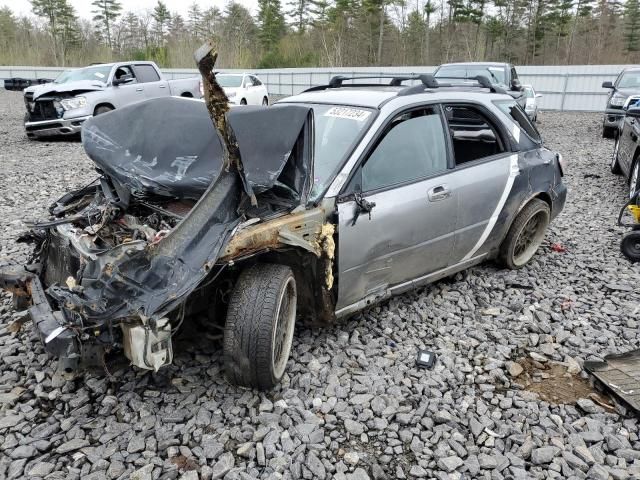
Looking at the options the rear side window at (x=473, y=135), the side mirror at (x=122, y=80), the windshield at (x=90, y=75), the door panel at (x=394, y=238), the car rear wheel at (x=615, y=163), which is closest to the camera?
the door panel at (x=394, y=238)

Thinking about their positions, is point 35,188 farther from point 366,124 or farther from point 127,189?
point 366,124

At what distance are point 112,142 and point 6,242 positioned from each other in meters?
2.97

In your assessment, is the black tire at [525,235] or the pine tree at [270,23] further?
the pine tree at [270,23]

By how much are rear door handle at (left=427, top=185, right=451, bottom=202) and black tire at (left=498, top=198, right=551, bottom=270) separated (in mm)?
1135

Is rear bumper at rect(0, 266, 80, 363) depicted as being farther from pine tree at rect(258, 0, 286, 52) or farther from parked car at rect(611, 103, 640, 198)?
pine tree at rect(258, 0, 286, 52)

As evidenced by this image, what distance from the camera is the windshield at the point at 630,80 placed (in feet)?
42.4

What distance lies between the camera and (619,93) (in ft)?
41.3

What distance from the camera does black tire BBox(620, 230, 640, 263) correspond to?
16.4ft

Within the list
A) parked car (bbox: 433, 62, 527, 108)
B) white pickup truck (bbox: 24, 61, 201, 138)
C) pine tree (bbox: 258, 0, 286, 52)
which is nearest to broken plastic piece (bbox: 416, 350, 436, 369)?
parked car (bbox: 433, 62, 527, 108)

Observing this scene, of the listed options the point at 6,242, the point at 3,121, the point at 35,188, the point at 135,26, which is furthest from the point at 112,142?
the point at 135,26

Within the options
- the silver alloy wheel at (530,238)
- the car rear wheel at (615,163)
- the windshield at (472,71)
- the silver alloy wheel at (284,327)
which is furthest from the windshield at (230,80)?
the silver alloy wheel at (284,327)

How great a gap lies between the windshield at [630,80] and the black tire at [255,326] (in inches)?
533

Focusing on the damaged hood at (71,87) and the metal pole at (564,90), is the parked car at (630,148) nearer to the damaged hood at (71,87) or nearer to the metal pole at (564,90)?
the damaged hood at (71,87)

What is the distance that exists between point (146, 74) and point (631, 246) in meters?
11.7
